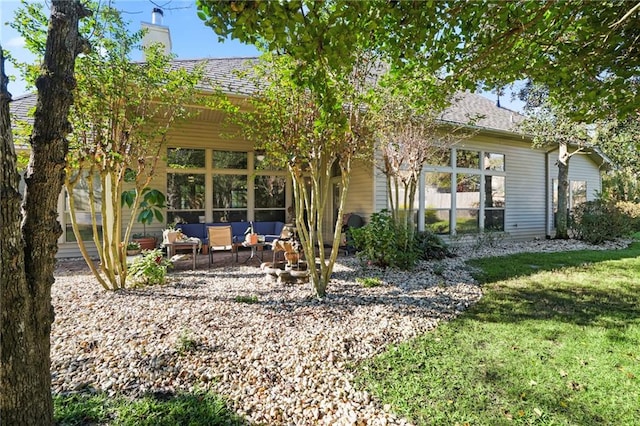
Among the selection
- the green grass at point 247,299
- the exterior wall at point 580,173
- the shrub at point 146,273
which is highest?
the exterior wall at point 580,173

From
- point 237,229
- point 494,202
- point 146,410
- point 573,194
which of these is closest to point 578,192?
point 573,194

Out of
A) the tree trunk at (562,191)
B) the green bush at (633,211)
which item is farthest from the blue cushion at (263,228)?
the green bush at (633,211)

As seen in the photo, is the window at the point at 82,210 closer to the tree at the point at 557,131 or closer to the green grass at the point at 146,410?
the green grass at the point at 146,410

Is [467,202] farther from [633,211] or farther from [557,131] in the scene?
[633,211]

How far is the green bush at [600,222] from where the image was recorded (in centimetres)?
1076

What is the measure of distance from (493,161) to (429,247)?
5020 mm

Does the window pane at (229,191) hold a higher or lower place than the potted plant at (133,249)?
higher

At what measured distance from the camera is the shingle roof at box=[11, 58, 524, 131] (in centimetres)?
709

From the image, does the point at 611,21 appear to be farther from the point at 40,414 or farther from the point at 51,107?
the point at 40,414

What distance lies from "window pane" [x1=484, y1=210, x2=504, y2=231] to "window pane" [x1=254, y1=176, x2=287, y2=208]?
678cm

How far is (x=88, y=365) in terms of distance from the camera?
9.16 ft

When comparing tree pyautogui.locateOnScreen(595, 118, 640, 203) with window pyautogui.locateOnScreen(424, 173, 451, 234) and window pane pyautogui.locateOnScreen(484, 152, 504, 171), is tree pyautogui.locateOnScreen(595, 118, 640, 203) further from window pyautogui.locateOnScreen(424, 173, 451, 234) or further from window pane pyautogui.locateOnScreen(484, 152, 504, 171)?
window pyautogui.locateOnScreen(424, 173, 451, 234)

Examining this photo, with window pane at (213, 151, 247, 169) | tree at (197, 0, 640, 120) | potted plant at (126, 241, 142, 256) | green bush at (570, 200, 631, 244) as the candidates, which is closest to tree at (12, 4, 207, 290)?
tree at (197, 0, 640, 120)

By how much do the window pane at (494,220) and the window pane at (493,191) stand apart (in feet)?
0.79
